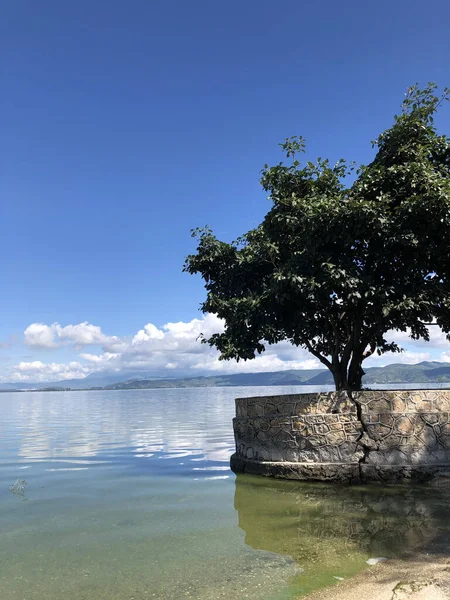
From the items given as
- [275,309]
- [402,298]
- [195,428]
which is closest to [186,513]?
[275,309]

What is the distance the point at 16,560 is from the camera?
8984 millimetres

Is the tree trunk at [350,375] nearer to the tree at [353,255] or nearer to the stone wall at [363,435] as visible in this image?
the tree at [353,255]

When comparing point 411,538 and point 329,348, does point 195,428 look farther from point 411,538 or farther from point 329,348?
point 411,538

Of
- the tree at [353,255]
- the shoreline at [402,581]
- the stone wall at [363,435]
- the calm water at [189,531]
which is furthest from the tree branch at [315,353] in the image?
the shoreline at [402,581]

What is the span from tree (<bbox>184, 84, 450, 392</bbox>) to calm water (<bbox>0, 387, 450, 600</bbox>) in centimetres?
516

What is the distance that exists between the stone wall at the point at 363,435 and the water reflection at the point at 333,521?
54 cm

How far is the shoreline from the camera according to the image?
6613 mm

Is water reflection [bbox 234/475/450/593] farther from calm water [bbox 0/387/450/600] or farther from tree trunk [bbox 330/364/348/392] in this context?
tree trunk [bbox 330/364/348/392]

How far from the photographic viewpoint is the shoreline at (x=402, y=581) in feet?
21.7

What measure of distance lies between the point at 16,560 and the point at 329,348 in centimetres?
1394

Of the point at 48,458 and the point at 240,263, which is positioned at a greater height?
the point at 240,263

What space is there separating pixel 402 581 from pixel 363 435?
7.40 meters

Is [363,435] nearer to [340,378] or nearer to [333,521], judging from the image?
[340,378]

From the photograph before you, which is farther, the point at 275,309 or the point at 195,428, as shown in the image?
the point at 195,428
